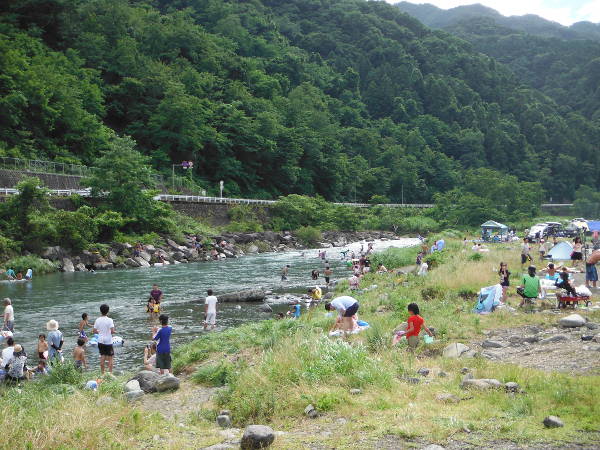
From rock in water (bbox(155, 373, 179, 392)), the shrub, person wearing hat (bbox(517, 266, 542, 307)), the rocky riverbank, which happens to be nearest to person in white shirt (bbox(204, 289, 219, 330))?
rock in water (bbox(155, 373, 179, 392))

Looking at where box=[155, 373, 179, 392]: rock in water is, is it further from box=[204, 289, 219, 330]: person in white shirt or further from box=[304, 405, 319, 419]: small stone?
box=[204, 289, 219, 330]: person in white shirt

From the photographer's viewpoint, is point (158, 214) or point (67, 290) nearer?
point (67, 290)

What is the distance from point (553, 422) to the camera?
6277mm

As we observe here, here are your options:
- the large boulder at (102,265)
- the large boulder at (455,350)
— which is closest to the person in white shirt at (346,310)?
the large boulder at (455,350)

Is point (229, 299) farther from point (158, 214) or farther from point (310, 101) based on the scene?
point (310, 101)

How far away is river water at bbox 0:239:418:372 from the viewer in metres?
16.8

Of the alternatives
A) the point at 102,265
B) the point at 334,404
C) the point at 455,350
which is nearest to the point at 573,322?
Result: the point at 455,350

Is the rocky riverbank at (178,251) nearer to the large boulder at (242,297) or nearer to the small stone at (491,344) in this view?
the large boulder at (242,297)

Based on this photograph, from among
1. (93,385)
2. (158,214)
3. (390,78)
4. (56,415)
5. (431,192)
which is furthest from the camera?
(390,78)

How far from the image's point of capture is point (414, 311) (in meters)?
11.1

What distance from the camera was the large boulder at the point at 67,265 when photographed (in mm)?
33062

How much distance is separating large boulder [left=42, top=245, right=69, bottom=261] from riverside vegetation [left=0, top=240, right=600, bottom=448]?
2457cm

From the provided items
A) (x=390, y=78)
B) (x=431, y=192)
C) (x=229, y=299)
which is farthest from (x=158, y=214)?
(x=390, y=78)

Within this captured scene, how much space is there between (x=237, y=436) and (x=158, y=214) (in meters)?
39.2
